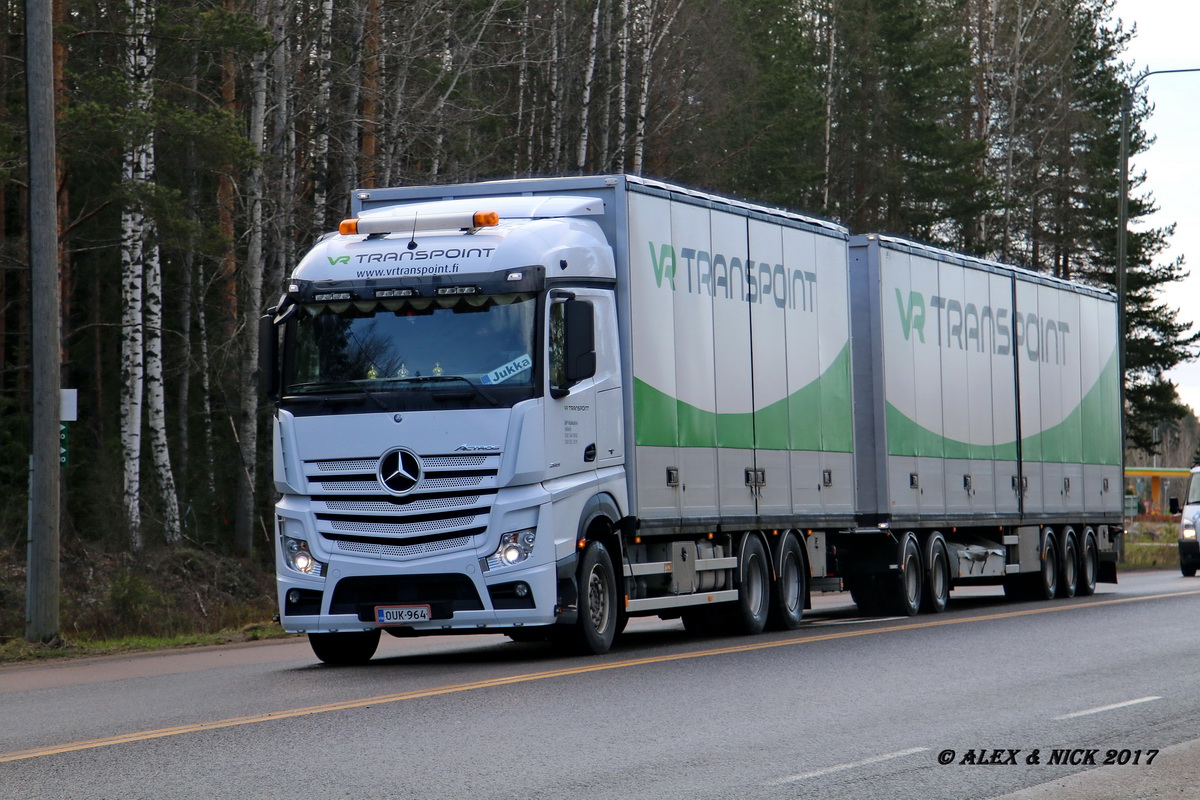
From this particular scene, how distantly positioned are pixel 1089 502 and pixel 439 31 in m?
14.6

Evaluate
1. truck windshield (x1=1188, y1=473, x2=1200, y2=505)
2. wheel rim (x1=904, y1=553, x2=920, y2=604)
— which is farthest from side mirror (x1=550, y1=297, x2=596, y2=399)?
truck windshield (x1=1188, y1=473, x2=1200, y2=505)

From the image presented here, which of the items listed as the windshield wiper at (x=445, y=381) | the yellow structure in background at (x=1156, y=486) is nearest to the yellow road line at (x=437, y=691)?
the windshield wiper at (x=445, y=381)

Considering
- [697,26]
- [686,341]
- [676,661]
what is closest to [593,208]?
[686,341]

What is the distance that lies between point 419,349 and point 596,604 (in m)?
2.72

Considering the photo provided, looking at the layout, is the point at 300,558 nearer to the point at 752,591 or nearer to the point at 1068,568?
the point at 752,591

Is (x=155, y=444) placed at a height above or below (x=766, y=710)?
above

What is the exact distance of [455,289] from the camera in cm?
1362

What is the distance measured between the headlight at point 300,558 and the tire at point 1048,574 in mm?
13882

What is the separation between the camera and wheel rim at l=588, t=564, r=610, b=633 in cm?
1434

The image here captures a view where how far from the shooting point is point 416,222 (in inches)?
555

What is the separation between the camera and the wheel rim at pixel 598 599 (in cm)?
1434

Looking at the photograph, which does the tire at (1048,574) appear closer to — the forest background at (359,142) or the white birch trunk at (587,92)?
the forest background at (359,142)

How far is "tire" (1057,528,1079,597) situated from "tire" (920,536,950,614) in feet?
13.4

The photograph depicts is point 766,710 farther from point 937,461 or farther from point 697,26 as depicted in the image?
point 697,26
